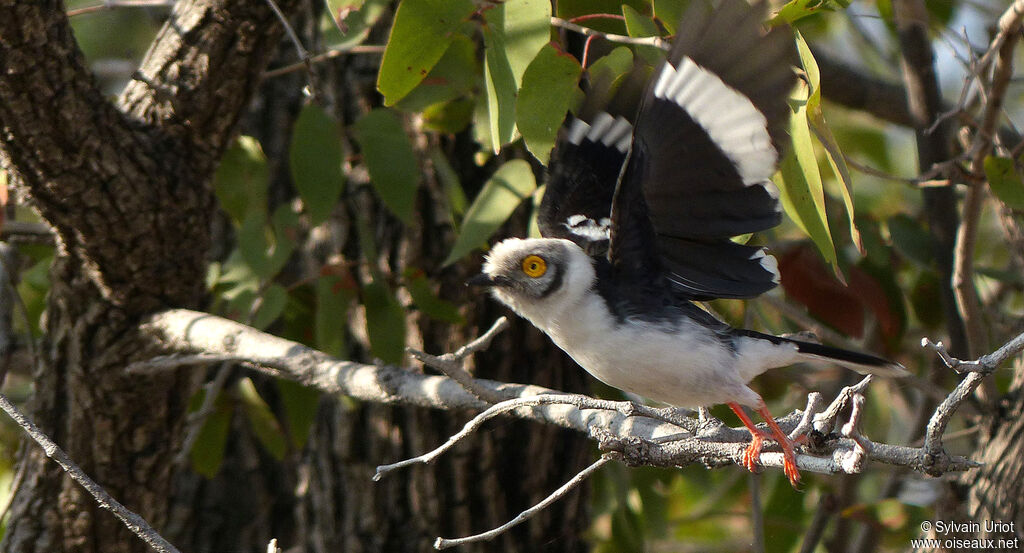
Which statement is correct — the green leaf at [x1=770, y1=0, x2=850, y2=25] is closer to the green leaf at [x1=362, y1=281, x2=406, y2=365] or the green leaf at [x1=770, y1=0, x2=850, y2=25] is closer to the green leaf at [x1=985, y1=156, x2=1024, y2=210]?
the green leaf at [x1=985, y1=156, x2=1024, y2=210]

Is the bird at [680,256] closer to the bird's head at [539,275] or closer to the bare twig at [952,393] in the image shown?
the bird's head at [539,275]

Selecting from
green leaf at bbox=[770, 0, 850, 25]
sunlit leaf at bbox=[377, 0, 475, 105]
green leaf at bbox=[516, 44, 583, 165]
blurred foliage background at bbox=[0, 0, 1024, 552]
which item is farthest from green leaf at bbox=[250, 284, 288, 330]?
green leaf at bbox=[770, 0, 850, 25]

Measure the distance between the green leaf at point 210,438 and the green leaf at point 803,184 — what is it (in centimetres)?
183

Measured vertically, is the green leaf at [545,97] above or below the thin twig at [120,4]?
below

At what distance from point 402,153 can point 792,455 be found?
4.28 feet

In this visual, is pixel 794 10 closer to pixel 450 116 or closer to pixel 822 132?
pixel 822 132

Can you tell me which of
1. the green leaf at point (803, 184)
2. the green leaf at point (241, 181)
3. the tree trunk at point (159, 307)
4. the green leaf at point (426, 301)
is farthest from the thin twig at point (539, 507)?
the green leaf at point (241, 181)

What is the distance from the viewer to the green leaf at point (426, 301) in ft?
8.52

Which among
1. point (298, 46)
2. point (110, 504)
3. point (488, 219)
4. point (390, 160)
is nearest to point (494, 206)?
point (488, 219)

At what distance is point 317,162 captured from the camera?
98.3 inches

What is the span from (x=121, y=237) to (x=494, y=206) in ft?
3.01

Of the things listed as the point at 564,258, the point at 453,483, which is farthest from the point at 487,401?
the point at 453,483

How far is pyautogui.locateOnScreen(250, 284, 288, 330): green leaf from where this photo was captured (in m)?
2.43

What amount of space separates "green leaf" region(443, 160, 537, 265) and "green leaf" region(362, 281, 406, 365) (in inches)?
12.2
